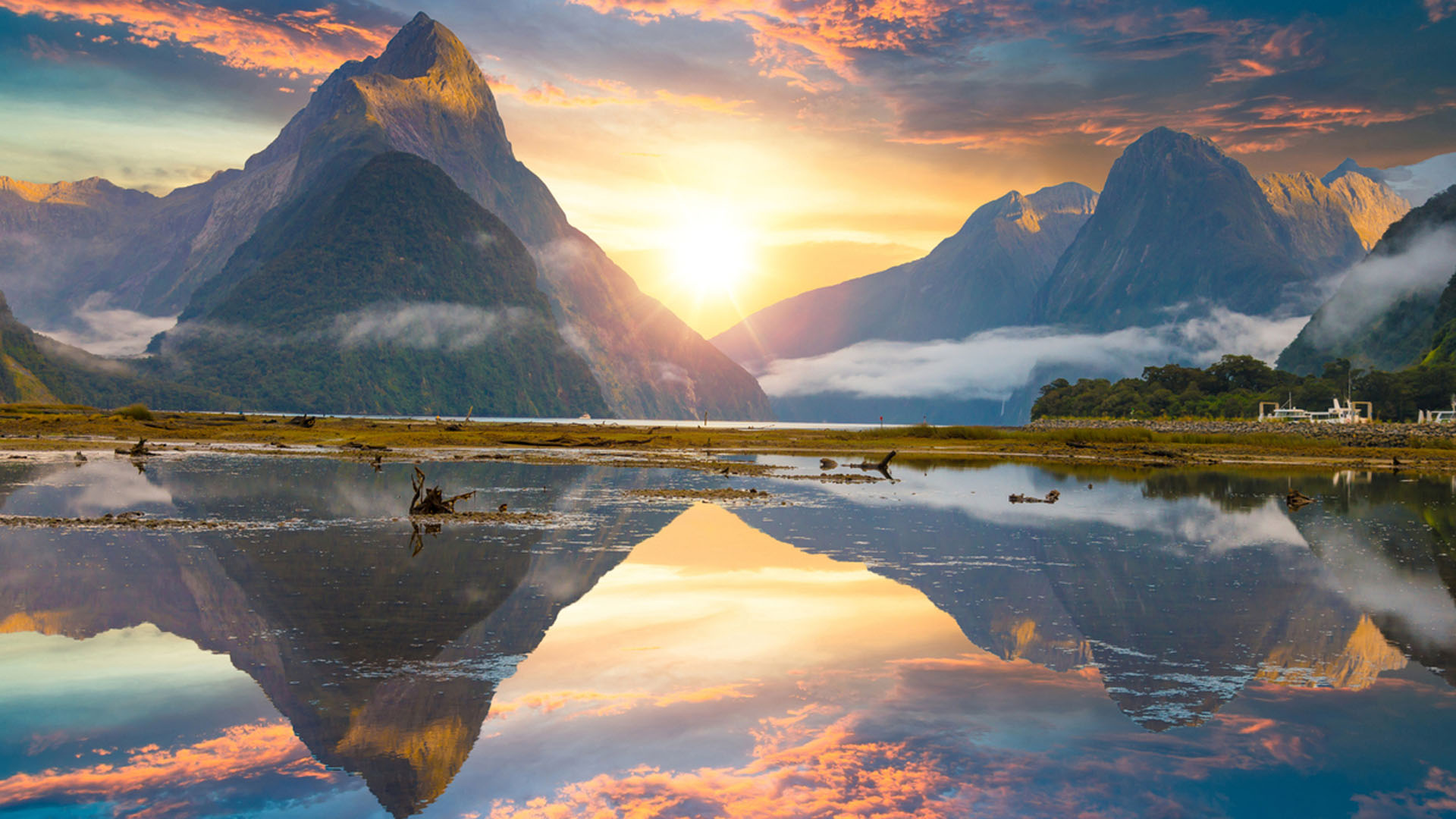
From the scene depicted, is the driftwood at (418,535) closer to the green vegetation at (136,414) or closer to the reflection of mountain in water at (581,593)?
the reflection of mountain in water at (581,593)

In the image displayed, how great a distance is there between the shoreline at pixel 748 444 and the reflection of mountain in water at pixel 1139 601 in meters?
31.1

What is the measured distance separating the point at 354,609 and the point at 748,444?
89992 mm

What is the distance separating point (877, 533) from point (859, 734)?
2046cm

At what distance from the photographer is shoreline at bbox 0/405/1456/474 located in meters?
75.6

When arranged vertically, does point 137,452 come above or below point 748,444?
below

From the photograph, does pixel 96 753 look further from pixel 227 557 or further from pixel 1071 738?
pixel 227 557

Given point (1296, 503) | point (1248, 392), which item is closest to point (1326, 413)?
point (1248, 392)

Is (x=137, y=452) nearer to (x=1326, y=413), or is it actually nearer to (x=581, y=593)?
(x=581, y=593)

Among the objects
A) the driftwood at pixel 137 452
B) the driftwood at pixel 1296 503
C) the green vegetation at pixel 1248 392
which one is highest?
the green vegetation at pixel 1248 392

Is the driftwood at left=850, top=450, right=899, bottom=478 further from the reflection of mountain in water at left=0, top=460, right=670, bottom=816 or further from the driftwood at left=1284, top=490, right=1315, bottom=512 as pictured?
the reflection of mountain in water at left=0, top=460, right=670, bottom=816

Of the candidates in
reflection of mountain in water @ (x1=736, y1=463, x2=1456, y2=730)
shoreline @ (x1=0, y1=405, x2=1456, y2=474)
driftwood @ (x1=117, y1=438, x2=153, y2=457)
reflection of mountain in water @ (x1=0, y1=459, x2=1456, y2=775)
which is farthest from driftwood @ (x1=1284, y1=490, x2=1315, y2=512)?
driftwood @ (x1=117, y1=438, x2=153, y2=457)

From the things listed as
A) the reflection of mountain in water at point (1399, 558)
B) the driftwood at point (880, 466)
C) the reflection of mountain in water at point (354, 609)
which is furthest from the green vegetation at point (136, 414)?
the reflection of mountain in water at point (1399, 558)

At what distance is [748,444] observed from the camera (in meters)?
108

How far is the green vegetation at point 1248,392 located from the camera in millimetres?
155750
